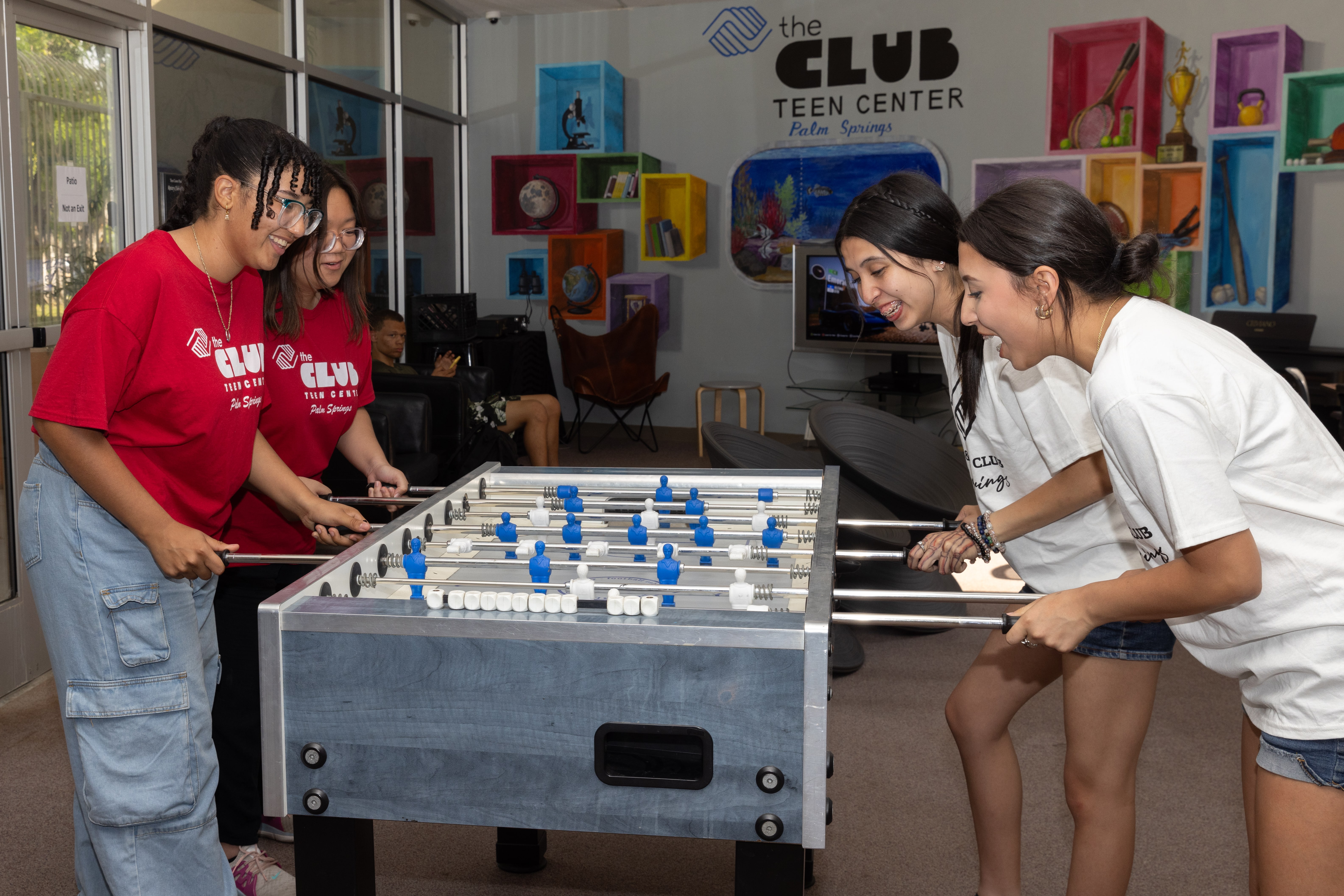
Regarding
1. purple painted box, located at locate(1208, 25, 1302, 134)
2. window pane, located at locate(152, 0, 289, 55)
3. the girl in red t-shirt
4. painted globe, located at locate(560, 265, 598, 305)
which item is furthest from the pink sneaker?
purple painted box, located at locate(1208, 25, 1302, 134)

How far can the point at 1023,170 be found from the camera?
21.4ft

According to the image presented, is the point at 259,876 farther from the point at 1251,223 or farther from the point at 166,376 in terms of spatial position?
the point at 1251,223

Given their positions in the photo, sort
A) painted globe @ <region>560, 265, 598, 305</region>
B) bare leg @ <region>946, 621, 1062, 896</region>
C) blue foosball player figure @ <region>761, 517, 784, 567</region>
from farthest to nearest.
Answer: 1. painted globe @ <region>560, 265, 598, 305</region>
2. bare leg @ <region>946, 621, 1062, 896</region>
3. blue foosball player figure @ <region>761, 517, 784, 567</region>

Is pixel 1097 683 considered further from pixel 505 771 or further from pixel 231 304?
pixel 231 304

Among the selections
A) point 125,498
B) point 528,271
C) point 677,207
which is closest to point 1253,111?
point 677,207

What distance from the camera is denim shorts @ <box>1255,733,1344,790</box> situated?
4.31ft

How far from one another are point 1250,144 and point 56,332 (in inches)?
243

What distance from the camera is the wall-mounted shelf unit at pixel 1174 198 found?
6.30 metres

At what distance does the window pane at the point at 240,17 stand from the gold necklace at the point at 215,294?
10.9 feet

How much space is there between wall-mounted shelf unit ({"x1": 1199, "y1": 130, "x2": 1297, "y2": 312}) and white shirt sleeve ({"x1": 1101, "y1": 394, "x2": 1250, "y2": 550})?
18.8 feet

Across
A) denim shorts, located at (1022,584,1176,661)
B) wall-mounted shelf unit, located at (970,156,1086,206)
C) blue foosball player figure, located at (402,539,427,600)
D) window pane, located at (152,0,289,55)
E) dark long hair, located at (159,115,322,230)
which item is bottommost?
denim shorts, located at (1022,584,1176,661)

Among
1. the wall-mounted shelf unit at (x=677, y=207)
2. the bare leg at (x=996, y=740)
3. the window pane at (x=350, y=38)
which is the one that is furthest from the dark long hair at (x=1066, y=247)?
the wall-mounted shelf unit at (x=677, y=207)

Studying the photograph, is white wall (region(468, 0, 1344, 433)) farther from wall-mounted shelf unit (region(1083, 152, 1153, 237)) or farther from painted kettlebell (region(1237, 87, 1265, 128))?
wall-mounted shelf unit (region(1083, 152, 1153, 237))

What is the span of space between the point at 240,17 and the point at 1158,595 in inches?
209
